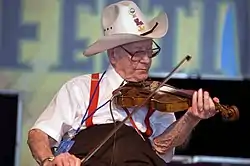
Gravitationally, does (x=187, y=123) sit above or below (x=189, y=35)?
below

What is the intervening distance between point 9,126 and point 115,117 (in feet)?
3.85

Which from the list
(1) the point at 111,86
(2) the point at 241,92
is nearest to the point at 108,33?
(1) the point at 111,86

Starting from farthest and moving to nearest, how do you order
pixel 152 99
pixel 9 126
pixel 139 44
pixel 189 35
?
pixel 189 35 < pixel 9 126 < pixel 139 44 < pixel 152 99

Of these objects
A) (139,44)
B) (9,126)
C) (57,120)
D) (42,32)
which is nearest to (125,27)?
(139,44)

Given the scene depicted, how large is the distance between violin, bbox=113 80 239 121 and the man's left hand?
0.02 meters

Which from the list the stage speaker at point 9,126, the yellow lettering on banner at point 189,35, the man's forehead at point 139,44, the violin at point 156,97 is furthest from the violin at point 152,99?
the yellow lettering on banner at point 189,35

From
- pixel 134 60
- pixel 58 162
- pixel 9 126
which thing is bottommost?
pixel 9 126

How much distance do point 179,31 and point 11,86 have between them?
83 cm

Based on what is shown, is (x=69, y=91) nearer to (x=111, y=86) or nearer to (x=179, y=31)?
(x=111, y=86)

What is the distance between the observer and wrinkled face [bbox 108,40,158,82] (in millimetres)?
2119

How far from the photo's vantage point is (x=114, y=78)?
2158mm

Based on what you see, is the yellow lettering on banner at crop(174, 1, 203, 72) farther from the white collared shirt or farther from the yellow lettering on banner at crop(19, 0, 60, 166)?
the white collared shirt

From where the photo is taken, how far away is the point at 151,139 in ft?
7.07

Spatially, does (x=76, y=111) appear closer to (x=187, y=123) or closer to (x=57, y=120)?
(x=57, y=120)
